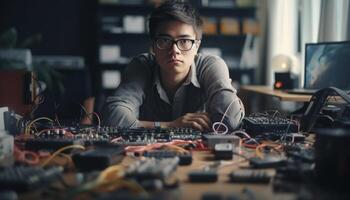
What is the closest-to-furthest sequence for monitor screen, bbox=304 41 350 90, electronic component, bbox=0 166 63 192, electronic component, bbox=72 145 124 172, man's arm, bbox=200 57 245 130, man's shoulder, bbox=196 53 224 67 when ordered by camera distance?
electronic component, bbox=0 166 63 192, electronic component, bbox=72 145 124 172, man's arm, bbox=200 57 245 130, man's shoulder, bbox=196 53 224 67, monitor screen, bbox=304 41 350 90

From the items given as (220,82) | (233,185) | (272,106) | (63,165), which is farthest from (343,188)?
(272,106)

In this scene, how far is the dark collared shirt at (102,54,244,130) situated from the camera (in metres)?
1.92

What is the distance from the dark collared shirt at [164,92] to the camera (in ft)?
6.29

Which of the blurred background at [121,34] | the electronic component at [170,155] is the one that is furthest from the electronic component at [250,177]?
the blurred background at [121,34]

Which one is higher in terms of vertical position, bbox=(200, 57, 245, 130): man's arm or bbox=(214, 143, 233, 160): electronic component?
bbox=(200, 57, 245, 130): man's arm

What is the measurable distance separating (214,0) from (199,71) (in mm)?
2751

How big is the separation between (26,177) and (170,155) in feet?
1.19

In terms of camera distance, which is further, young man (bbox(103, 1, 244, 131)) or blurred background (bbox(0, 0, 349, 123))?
blurred background (bbox(0, 0, 349, 123))

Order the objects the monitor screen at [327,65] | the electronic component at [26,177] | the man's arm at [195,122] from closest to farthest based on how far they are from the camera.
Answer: the electronic component at [26,177], the man's arm at [195,122], the monitor screen at [327,65]

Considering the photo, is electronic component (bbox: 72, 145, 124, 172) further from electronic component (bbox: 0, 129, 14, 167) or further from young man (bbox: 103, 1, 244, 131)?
young man (bbox: 103, 1, 244, 131)

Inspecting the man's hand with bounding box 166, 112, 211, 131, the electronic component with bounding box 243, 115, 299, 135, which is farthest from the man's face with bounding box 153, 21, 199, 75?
the electronic component with bounding box 243, 115, 299, 135

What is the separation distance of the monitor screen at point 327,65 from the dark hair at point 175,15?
116 centimetres

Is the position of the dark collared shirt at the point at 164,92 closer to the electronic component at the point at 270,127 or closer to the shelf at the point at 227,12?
the electronic component at the point at 270,127

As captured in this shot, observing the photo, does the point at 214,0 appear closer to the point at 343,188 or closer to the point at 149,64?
the point at 149,64
